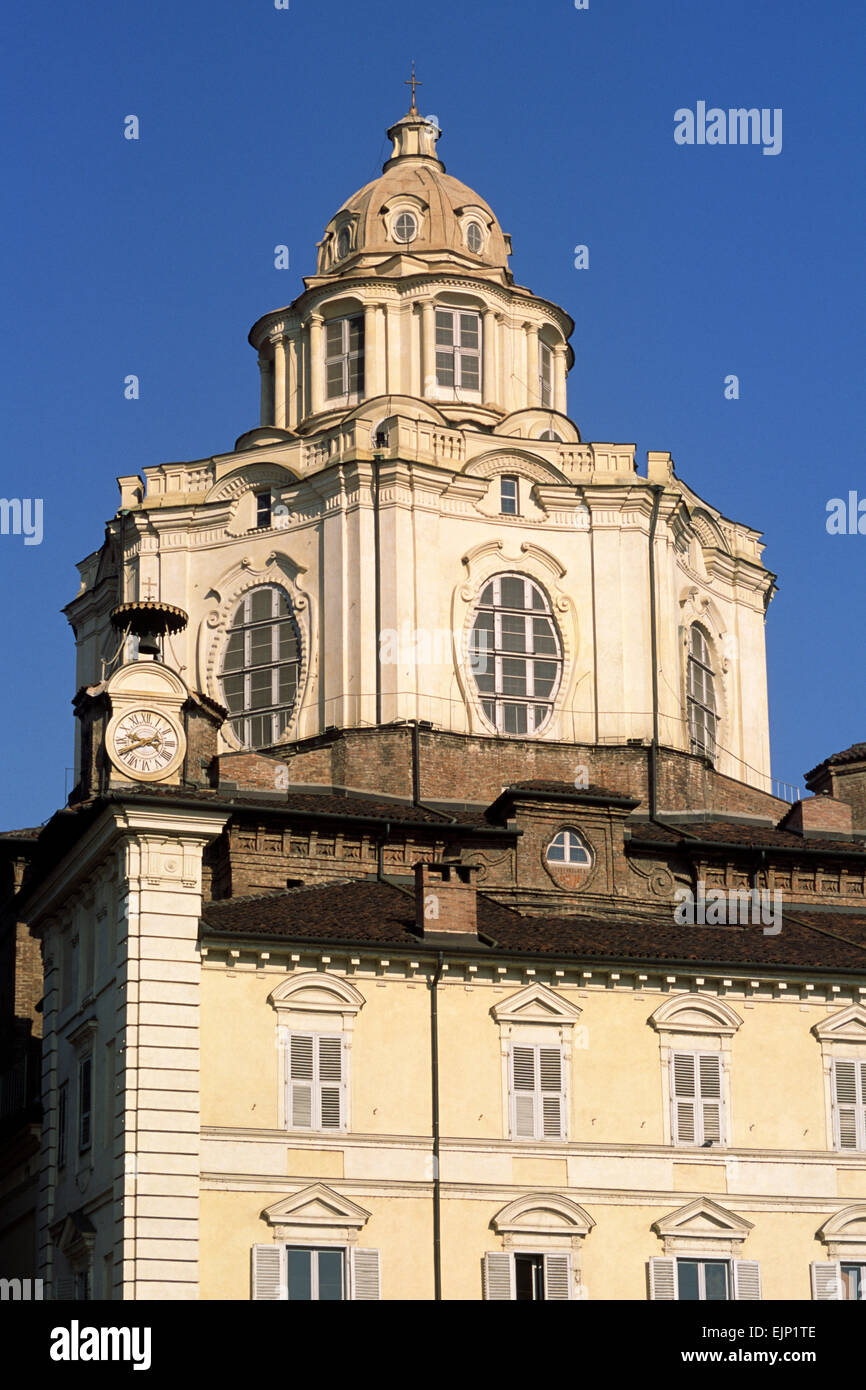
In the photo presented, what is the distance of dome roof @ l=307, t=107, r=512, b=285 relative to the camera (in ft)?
261

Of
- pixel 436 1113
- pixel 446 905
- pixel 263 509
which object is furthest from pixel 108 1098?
pixel 263 509

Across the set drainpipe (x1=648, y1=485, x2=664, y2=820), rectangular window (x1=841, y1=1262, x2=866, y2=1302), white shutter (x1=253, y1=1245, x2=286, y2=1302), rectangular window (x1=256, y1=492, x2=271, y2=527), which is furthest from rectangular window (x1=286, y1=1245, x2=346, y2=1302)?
rectangular window (x1=256, y1=492, x2=271, y2=527)

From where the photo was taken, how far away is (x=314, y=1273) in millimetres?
48281

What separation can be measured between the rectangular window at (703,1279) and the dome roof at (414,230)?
1438 inches

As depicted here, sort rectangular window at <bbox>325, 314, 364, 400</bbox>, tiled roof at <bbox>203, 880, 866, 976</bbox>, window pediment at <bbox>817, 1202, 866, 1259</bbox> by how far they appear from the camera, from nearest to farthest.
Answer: tiled roof at <bbox>203, 880, 866, 976</bbox>
window pediment at <bbox>817, 1202, 866, 1259</bbox>
rectangular window at <bbox>325, 314, 364, 400</bbox>

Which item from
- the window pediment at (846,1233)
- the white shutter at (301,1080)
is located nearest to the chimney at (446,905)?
the white shutter at (301,1080)

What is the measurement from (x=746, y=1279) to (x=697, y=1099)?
3438mm

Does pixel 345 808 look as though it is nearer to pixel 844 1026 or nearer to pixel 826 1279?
pixel 844 1026

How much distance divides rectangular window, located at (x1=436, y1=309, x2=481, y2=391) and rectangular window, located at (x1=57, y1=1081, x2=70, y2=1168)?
29960mm

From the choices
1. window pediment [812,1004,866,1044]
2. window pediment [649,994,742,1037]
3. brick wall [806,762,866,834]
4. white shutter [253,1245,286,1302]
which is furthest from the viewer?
brick wall [806,762,866,834]

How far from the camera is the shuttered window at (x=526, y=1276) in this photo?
161 ft

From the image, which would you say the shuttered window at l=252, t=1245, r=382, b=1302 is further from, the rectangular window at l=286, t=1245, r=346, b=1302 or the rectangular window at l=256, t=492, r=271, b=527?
the rectangular window at l=256, t=492, r=271, b=527

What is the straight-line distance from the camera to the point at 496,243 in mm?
81938

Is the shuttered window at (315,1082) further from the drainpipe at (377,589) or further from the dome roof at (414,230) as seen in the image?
the dome roof at (414,230)
